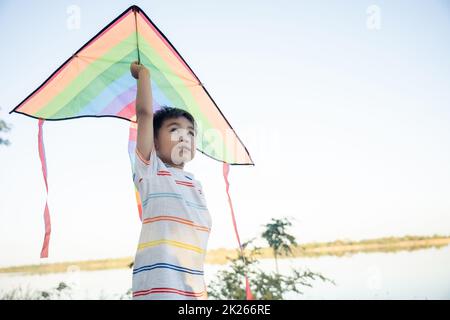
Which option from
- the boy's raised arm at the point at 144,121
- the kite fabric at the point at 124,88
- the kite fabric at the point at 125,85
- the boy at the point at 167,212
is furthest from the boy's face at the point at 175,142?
the kite fabric at the point at 125,85

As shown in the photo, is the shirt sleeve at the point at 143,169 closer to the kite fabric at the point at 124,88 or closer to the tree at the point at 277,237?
the kite fabric at the point at 124,88

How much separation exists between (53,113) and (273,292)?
5.73ft

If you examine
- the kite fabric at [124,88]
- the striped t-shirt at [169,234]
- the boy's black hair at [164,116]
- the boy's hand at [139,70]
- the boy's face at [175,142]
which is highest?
the kite fabric at [124,88]

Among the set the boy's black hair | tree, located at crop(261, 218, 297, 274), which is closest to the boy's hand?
the boy's black hair

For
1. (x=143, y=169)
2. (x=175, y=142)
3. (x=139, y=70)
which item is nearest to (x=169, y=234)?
(x=143, y=169)

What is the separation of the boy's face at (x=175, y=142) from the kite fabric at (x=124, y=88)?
22cm

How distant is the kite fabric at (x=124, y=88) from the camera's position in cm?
134

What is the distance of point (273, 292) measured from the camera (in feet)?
8.30

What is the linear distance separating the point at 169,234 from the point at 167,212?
2.3 inches

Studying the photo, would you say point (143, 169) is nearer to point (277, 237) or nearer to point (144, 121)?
point (144, 121)

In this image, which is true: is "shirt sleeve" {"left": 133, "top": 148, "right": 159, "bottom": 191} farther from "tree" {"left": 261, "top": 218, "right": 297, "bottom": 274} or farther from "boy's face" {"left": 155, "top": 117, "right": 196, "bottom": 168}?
"tree" {"left": 261, "top": 218, "right": 297, "bottom": 274}

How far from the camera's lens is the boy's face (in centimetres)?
112

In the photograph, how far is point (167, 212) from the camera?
97 cm
